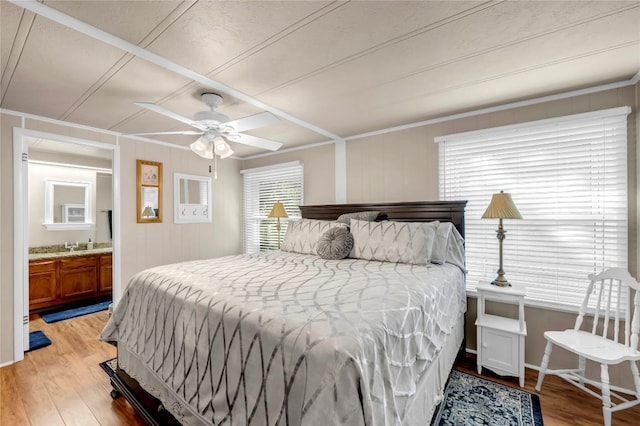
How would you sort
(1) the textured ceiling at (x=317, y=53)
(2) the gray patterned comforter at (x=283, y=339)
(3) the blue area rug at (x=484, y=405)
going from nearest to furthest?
(2) the gray patterned comforter at (x=283, y=339) < (1) the textured ceiling at (x=317, y=53) < (3) the blue area rug at (x=484, y=405)

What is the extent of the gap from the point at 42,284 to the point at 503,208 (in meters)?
5.98

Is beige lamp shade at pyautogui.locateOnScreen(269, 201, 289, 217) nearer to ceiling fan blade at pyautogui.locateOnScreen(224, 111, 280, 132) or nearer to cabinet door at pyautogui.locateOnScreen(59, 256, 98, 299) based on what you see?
ceiling fan blade at pyautogui.locateOnScreen(224, 111, 280, 132)

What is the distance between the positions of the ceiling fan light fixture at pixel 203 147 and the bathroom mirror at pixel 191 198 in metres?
2.05

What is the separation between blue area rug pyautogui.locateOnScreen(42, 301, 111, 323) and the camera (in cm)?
385

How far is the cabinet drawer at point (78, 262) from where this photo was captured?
4285 millimetres

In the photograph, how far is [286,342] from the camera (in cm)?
108

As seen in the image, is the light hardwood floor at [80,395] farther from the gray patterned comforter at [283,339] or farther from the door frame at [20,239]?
the gray patterned comforter at [283,339]

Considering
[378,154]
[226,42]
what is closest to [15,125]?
[226,42]

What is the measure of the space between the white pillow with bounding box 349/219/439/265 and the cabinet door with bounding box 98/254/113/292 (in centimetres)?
442

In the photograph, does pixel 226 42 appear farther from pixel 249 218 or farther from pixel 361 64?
pixel 249 218

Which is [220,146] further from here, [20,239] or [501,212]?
[501,212]

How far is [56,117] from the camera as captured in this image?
297cm

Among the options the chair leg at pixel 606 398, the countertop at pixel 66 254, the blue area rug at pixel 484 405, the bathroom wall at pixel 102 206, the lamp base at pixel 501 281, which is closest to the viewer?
the chair leg at pixel 606 398

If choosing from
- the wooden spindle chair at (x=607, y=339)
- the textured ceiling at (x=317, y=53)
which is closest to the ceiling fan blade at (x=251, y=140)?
the textured ceiling at (x=317, y=53)
